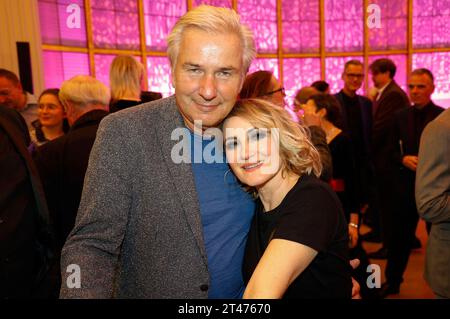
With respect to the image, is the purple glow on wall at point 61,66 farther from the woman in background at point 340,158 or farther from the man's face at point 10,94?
the woman in background at point 340,158

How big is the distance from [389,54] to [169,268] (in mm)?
7652

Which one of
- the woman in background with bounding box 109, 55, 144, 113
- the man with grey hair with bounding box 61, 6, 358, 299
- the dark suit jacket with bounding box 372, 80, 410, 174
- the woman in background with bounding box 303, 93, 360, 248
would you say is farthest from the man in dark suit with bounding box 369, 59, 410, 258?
the man with grey hair with bounding box 61, 6, 358, 299

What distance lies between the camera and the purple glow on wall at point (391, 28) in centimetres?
762

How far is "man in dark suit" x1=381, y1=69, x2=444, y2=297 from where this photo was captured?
342 cm

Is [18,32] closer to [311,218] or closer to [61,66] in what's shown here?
[61,66]

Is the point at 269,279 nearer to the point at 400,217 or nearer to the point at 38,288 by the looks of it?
the point at 38,288

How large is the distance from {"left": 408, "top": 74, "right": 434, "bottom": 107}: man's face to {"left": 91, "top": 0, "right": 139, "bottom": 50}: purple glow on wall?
4.34 metres

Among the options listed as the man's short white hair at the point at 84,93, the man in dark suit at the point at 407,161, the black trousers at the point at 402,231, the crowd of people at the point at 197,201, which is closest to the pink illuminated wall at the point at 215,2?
the man in dark suit at the point at 407,161

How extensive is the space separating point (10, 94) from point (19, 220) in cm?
175

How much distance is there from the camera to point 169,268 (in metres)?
1.23

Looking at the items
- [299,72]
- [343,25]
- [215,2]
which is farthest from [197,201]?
[343,25]

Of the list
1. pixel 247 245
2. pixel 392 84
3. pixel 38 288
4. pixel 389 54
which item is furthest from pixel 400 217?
pixel 389 54

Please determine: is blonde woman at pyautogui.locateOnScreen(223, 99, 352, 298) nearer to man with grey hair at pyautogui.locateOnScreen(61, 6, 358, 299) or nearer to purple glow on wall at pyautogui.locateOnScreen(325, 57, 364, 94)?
man with grey hair at pyautogui.locateOnScreen(61, 6, 358, 299)

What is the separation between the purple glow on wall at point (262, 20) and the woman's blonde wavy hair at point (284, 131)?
254 inches
